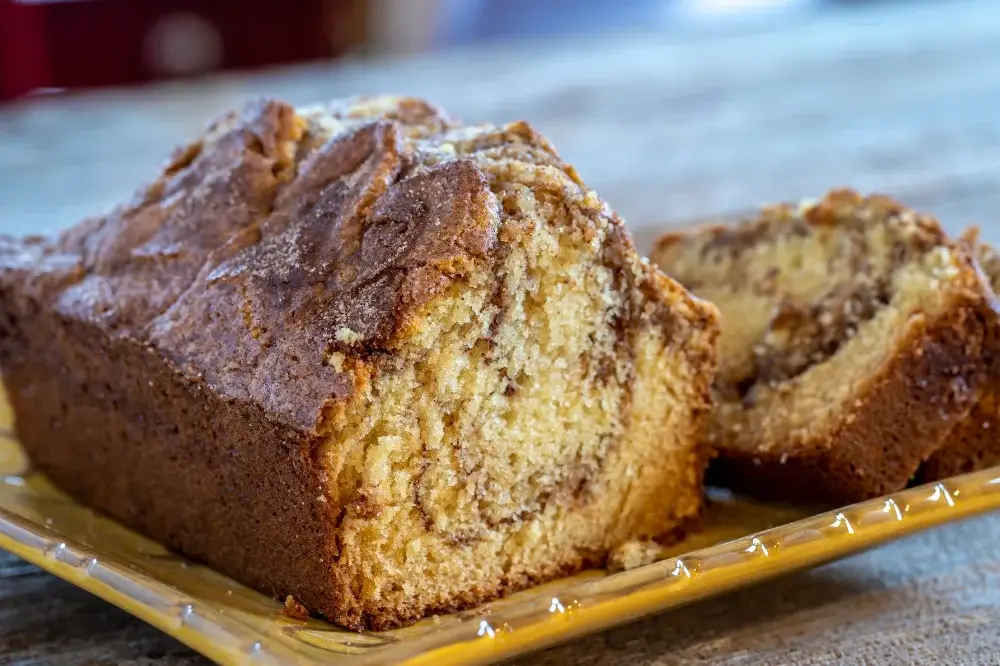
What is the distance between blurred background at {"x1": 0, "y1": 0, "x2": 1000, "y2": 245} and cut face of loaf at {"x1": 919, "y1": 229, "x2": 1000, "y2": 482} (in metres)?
→ 1.90

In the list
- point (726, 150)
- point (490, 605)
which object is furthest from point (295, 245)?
point (726, 150)

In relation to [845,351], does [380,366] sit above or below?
above

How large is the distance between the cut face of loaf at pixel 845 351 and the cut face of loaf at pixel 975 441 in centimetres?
3

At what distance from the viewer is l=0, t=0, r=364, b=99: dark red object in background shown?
8.94 m

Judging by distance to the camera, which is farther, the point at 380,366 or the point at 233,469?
the point at 233,469

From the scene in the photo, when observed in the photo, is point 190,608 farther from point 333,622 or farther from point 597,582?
point 597,582

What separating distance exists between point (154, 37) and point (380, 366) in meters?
8.68

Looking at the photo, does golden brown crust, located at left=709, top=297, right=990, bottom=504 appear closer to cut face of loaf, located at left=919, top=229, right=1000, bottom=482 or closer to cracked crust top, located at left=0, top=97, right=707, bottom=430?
cut face of loaf, located at left=919, top=229, right=1000, bottom=482

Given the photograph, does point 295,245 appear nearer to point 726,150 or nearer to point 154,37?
point 726,150

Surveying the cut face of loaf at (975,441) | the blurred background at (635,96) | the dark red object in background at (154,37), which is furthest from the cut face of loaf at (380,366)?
the dark red object in background at (154,37)

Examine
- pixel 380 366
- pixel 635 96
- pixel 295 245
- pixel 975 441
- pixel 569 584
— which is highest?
pixel 295 245

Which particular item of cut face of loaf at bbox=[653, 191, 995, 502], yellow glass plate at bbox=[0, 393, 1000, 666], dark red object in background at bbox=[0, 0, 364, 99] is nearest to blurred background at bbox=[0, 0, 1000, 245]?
dark red object in background at bbox=[0, 0, 364, 99]

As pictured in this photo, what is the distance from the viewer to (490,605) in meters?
1.81

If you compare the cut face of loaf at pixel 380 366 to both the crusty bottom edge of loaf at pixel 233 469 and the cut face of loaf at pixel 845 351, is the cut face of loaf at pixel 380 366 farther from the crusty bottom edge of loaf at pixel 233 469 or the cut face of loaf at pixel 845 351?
the cut face of loaf at pixel 845 351
